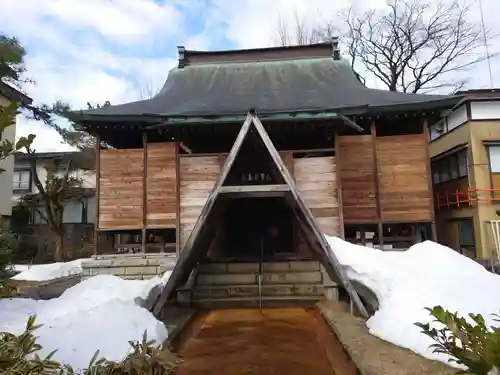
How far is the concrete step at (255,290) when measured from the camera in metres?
7.99

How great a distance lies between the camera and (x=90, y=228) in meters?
22.9

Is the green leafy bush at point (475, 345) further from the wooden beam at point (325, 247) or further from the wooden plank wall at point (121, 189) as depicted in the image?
the wooden plank wall at point (121, 189)

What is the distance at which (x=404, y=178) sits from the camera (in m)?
9.38

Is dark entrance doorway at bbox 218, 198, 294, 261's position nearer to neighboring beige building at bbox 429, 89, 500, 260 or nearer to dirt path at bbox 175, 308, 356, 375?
dirt path at bbox 175, 308, 356, 375

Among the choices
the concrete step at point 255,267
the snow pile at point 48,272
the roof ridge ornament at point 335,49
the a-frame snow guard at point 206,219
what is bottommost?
the snow pile at point 48,272

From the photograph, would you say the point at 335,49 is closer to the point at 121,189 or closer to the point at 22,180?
the point at 121,189

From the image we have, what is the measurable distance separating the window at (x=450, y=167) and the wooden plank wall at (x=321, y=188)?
808cm

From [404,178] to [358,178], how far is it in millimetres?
1113

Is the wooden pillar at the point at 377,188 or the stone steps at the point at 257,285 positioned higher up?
the wooden pillar at the point at 377,188

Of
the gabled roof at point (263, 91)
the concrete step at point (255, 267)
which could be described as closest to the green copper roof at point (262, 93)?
the gabled roof at point (263, 91)

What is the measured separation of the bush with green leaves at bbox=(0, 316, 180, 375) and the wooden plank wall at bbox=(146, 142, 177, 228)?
5533 mm

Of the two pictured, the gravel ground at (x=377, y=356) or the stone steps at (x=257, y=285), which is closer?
the gravel ground at (x=377, y=356)

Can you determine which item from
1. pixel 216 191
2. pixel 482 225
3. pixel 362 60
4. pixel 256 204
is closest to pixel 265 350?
pixel 216 191

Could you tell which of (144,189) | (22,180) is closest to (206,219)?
(144,189)
